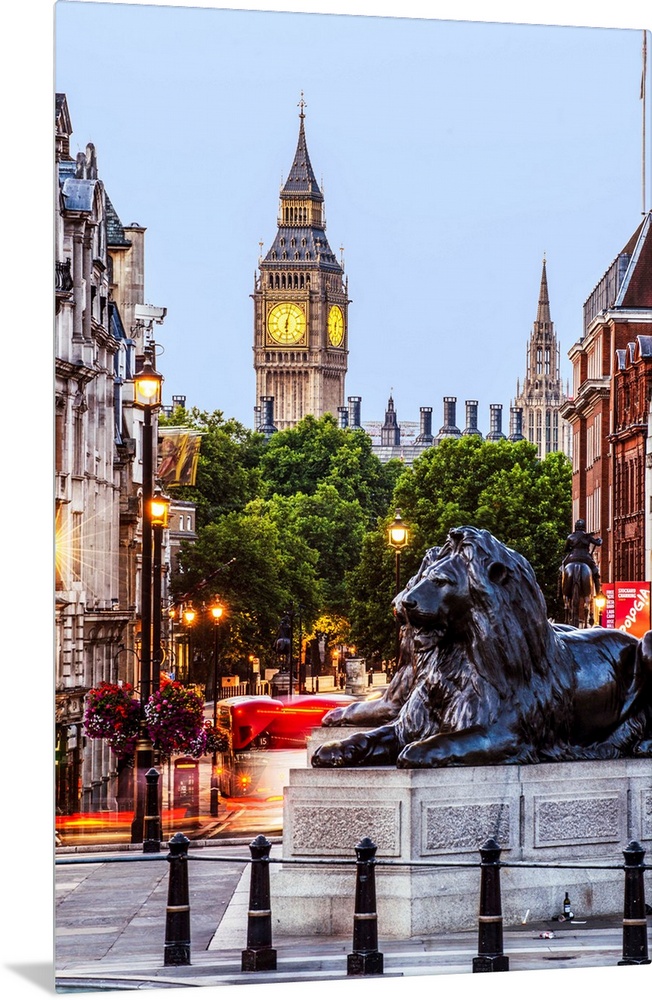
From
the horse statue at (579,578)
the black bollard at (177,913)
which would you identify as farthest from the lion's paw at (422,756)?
the horse statue at (579,578)

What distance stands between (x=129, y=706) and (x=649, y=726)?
840 centimetres

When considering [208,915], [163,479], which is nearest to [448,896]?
[208,915]

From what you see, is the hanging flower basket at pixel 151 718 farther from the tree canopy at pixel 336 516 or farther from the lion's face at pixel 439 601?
the tree canopy at pixel 336 516

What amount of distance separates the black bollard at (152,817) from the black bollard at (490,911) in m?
8.78

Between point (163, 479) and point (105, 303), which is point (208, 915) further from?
point (163, 479)

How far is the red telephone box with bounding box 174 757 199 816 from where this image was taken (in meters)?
29.9

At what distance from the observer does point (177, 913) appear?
14.5 m

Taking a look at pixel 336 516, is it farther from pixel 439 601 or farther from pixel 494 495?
pixel 439 601

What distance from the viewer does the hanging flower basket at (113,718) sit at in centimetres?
2325

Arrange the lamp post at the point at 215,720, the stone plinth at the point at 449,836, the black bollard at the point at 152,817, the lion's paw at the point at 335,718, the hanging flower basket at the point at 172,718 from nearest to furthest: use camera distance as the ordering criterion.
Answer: the stone plinth at the point at 449,836
the lion's paw at the point at 335,718
the black bollard at the point at 152,817
the hanging flower basket at the point at 172,718
the lamp post at the point at 215,720

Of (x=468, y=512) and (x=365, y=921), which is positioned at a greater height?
(x=468, y=512)

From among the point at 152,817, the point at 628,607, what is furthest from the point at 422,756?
the point at 628,607

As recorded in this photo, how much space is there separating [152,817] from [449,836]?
845 cm

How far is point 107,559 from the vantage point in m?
27.5
